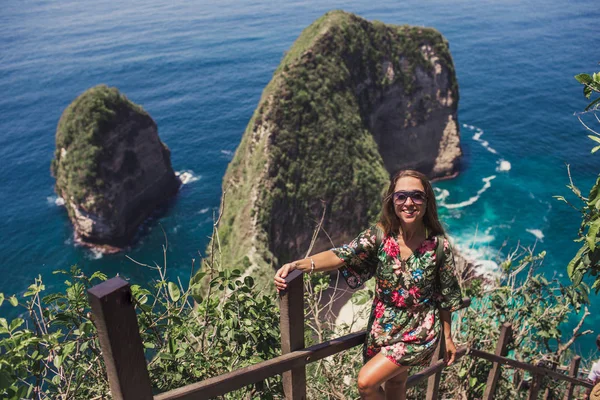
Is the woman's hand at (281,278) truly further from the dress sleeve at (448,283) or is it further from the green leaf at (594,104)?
the green leaf at (594,104)

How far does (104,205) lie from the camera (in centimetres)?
3841

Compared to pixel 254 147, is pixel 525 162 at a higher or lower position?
lower

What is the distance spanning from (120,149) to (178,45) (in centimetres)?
5116

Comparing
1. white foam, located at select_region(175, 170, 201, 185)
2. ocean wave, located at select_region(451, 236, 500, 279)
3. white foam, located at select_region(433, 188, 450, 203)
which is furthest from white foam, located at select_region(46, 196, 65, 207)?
ocean wave, located at select_region(451, 236, 500, 279)

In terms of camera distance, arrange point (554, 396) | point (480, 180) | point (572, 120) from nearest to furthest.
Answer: point (554, 396), point (480, 180), point (572, 120)

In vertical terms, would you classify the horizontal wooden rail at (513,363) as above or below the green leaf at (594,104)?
below

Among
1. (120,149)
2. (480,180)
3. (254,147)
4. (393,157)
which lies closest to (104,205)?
(120,149)

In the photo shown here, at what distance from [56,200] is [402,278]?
4678 centimetres

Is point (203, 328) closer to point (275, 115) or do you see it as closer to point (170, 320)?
point (170, 320)

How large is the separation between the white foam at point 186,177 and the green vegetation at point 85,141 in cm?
796

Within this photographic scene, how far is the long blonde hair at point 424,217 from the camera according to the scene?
12.9 ft

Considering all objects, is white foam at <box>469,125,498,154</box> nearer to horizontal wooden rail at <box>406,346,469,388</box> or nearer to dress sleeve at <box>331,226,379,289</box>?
horizontal wooden rail at <box>406,346,469,388</box>

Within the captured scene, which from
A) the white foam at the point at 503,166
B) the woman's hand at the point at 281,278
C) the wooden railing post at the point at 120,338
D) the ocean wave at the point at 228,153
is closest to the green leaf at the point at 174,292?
the woman's hand at the point at 281,278

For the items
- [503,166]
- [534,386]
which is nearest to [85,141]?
[503,166]
